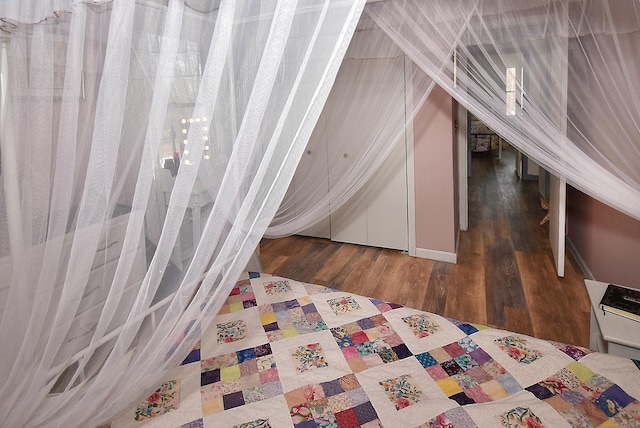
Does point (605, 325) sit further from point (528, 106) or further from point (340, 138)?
point (340, 138)

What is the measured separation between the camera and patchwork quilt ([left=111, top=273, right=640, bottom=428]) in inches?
55.1

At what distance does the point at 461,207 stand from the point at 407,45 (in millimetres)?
2948

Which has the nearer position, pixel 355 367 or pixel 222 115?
pixel 222 115

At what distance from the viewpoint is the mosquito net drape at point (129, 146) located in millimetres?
1134

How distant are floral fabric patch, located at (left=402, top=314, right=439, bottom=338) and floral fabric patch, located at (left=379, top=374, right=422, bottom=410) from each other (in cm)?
32

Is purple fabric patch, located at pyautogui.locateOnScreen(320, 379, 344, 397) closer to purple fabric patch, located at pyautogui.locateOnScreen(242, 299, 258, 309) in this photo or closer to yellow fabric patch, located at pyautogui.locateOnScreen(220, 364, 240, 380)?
yellow fabric patch, located at pyautogui.locateOnScreen(220, 364, 240, 380)

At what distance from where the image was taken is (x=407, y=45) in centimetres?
228

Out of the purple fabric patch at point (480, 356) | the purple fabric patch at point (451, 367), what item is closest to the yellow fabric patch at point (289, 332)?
the purple fabric patch at point (451, 367)

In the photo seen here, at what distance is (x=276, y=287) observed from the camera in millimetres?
2451

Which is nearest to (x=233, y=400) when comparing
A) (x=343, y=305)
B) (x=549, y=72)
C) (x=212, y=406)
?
(x=212, y=406)

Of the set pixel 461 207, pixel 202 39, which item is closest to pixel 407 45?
pixel 202 39

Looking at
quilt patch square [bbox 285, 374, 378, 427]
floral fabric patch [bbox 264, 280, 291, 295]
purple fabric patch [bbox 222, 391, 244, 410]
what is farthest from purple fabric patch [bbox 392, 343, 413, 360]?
floral fabric patch [bbox 264, 280, 291, 295]

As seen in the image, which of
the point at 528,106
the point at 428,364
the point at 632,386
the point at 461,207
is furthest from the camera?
the point at 461,207

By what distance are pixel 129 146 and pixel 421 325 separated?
59.9 inches
